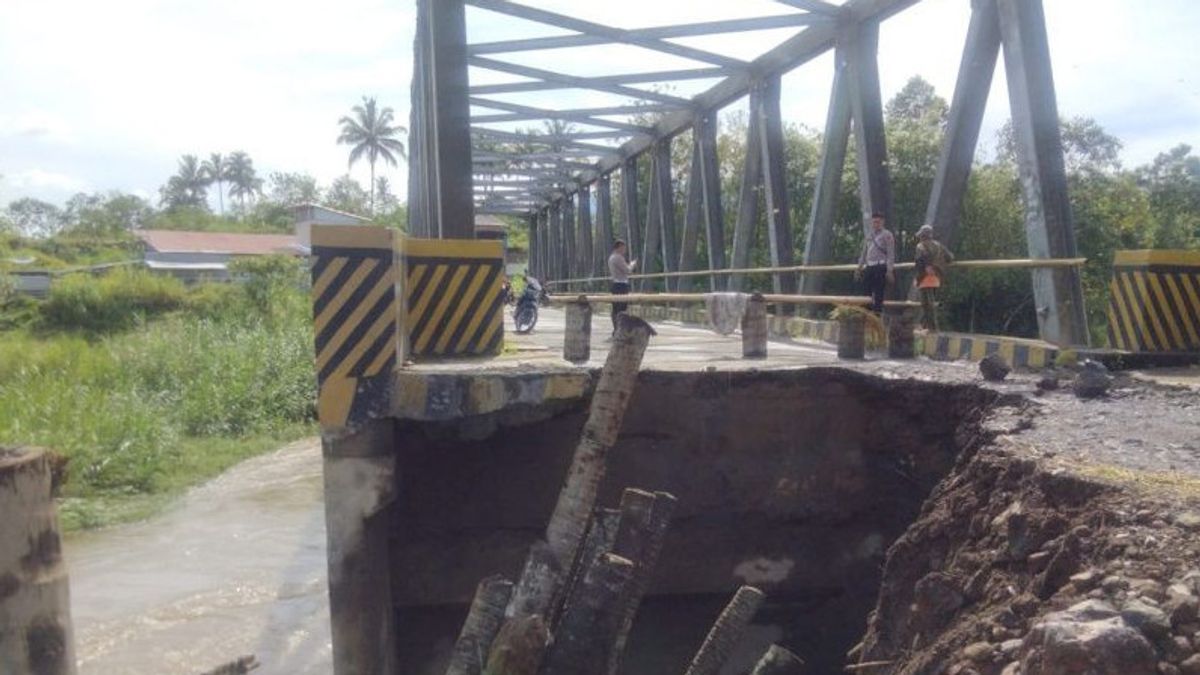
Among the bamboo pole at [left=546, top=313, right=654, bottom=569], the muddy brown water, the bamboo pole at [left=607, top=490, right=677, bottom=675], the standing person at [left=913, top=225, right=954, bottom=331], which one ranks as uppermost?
the standing person at [left=913, top=225, right=954, bottom=331]

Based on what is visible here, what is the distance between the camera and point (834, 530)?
662 cm

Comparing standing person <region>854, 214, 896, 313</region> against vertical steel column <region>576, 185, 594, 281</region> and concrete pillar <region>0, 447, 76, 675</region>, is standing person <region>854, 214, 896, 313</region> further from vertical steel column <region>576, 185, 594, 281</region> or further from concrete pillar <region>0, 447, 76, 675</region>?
vertical steel column <region>576, 185, 594, 281</region>

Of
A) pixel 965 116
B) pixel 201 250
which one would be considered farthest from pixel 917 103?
pixel 201 250

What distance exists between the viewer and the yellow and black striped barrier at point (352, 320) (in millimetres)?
5660

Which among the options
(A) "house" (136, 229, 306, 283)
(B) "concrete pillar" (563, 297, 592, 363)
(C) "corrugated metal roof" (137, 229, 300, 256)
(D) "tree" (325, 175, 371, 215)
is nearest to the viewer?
(B) "concrete pillar" (563, 297, 592, 363)

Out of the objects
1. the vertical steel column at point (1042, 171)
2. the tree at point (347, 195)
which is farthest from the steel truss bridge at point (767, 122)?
the tree at point (347, 195)

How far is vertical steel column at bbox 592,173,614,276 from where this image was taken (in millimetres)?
25312

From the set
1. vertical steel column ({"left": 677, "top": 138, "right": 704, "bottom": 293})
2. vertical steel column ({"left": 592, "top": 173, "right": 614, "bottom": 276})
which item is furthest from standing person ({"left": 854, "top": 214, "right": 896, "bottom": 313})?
vertical steel column ({"left": 592, "top": 173, "right": 614, "bottom": 276})

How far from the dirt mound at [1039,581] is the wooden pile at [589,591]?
874mm

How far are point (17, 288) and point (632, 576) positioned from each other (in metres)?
31.2

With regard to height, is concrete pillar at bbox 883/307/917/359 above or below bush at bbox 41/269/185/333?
below

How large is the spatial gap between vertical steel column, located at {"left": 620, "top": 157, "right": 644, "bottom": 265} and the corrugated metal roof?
29574 millimetres

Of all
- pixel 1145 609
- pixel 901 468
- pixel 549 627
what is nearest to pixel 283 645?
pixel 549 627

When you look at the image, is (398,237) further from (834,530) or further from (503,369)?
(834,530)
